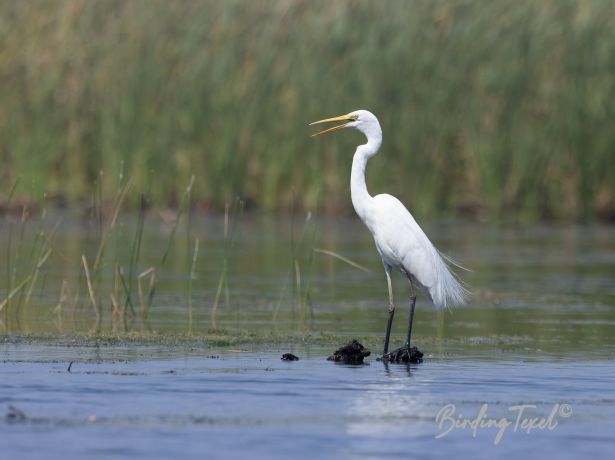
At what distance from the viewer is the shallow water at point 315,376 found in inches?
266

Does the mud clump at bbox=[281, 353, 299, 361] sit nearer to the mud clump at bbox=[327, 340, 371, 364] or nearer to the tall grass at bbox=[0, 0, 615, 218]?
the mud clump at bbox=[327, 340, 371, 364]

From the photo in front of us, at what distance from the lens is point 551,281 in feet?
48.4

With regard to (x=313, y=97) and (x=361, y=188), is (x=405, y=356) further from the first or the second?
(x=313, y=97)

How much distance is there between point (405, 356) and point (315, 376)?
1030 mm

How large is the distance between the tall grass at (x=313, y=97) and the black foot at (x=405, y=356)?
35.3ft

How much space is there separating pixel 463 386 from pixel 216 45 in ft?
42.9

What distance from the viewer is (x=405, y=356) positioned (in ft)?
31.2

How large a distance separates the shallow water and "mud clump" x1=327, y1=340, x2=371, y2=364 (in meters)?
0.11

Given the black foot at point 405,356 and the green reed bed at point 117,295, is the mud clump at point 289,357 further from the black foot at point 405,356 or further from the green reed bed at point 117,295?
the green reed bed at point 117,295

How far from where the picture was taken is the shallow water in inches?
266

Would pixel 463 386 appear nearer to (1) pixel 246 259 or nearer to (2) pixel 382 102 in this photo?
(1) pixel 246 259

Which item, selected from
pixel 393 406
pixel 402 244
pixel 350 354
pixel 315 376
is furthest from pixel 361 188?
pixel 393 406

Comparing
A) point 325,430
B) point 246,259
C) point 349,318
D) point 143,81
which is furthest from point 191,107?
point 325,430

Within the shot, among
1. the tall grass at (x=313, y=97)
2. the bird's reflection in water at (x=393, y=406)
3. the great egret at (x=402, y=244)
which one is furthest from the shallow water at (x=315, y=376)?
the tall grass at (x=313, y=97)
